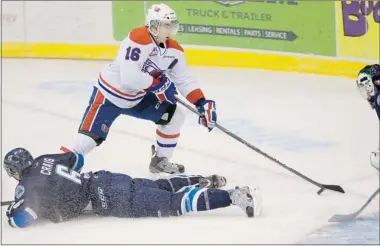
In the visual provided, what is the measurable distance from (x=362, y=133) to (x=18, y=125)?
6.96ft

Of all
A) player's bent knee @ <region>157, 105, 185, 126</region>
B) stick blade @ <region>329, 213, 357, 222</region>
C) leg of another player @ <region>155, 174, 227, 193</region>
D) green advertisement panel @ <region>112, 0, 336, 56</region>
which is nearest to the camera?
stick blade @ <region>329, 213, 357, 222</region>

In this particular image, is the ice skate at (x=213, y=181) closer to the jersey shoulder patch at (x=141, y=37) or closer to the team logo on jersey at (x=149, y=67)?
the team logo on jersey at (x=149, y=67)

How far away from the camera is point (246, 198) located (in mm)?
3309

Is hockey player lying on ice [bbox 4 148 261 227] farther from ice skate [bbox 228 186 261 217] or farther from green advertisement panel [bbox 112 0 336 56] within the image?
green advertisement panel [bbox 112 0 336 56]

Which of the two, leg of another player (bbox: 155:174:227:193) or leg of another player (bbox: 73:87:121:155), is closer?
leg of another player (bbox: 155:174:227:193)

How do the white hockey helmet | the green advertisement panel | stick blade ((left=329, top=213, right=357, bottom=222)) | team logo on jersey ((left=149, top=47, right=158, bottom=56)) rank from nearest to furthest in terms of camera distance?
stick blade ((left=329, top=213, right=357, bottom=222))
the white hockey helmet
team logo on jersey ((left=149, top=47, right=158, bottom=56))
the green advertisement panel

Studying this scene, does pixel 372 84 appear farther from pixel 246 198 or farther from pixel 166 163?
pixel 166 163

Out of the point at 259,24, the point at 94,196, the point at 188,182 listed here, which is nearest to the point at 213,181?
the point at 188,182

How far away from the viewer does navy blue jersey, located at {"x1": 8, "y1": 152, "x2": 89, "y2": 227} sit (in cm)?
323

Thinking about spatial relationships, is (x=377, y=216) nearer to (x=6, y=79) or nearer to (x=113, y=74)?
(x=113, y=74)

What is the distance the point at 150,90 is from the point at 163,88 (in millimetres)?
61

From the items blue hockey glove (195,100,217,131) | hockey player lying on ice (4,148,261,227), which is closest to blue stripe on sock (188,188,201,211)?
hockey player lying on ice (4,148,261,227)

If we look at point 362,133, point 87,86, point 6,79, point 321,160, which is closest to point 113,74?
point 321,160

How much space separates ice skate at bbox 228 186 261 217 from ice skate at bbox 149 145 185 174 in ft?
2.77
